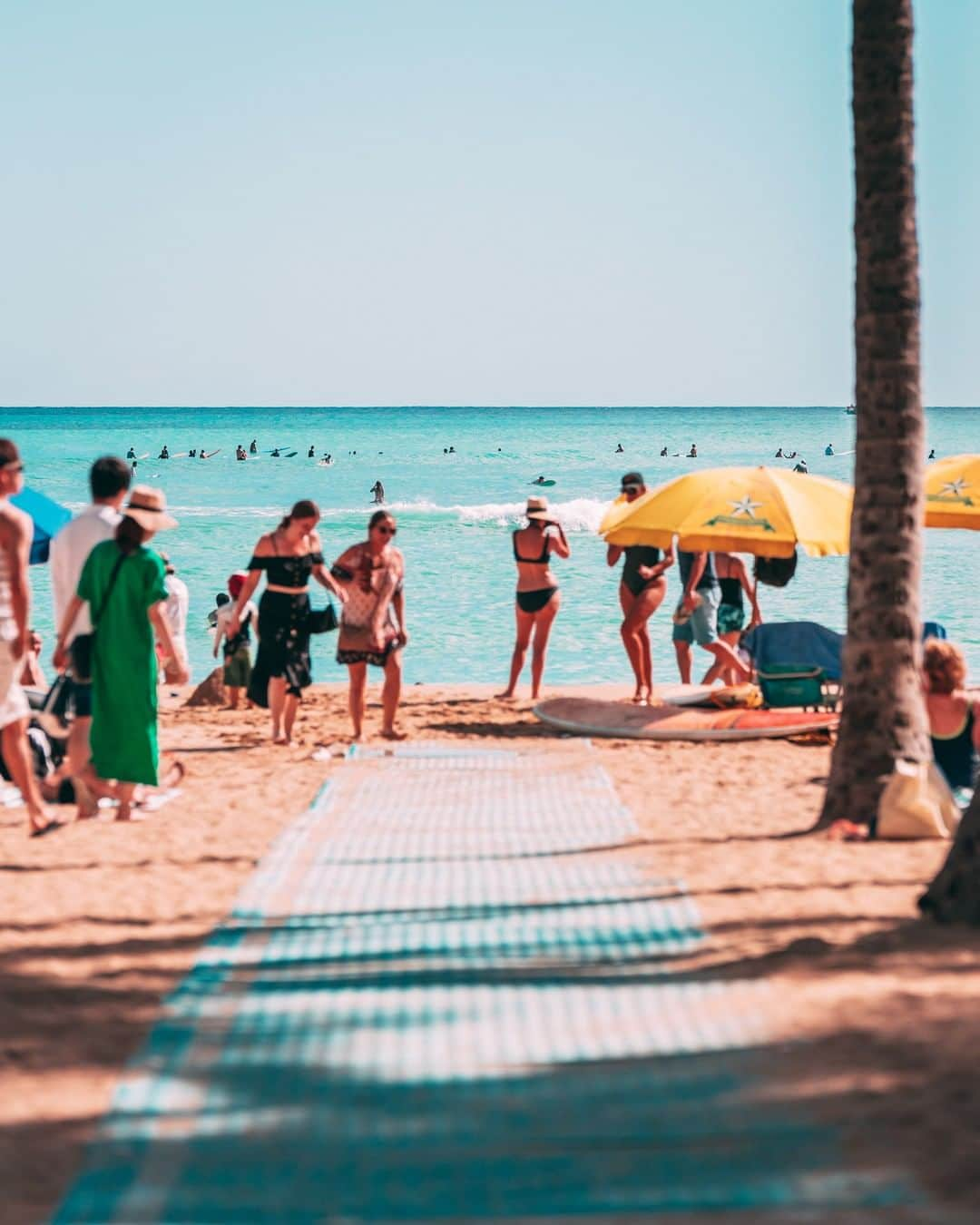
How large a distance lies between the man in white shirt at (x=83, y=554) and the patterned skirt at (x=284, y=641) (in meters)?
2.57

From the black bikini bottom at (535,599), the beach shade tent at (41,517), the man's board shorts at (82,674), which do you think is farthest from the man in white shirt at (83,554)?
the black bikini bottom at (535,599)

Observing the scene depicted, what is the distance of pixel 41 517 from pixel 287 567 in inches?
60.4

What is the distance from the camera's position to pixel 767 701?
1142 cm

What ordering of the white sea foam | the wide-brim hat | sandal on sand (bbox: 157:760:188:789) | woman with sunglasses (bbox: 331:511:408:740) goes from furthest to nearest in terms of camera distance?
the white sea foam, woman with sunglasses (bbox: 331:511:408:740), sandal on sand (bbox: 157:760:188:789), the wide-brim hat

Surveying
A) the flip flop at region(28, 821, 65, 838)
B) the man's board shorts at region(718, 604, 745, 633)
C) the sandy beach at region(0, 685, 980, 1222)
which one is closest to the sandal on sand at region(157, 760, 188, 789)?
the sandy beach at region(0, 685, 980, 1222)

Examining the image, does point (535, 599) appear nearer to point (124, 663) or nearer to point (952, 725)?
point (952, 725)

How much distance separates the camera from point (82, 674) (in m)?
7.65

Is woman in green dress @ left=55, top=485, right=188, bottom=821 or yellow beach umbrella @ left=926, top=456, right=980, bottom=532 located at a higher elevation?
yellow beach umbrella @ left=926, top=456, right=980, bottom=532

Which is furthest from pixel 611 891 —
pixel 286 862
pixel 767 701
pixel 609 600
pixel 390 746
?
pixel 609 600

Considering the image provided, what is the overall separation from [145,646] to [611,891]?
2.67 m

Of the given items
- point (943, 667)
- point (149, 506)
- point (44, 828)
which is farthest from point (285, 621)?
point (943, 667)

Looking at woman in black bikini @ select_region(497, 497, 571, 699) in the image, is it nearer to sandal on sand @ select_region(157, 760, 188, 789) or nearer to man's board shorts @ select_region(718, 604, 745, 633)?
man's board shorts @ select_region(718, 604, 745, 633)

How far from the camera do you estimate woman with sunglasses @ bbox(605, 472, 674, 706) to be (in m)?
12.3

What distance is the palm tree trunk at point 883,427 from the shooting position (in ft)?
23.5
